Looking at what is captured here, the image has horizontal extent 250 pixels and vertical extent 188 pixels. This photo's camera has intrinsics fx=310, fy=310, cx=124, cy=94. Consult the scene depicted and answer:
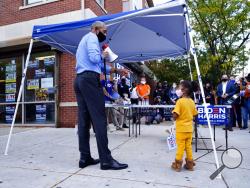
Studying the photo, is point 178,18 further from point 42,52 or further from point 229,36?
point 229,36

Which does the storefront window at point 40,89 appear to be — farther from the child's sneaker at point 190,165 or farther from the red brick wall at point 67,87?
the child's sneaker at point 190,165

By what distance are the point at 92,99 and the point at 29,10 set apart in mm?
8106

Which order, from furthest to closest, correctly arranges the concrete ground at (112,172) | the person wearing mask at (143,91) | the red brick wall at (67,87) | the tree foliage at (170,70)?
the tree foliage at (170,70)
the person wearing mask at (143,91)
the red brick wall at (67,87)
the concrete ground at (112,172)

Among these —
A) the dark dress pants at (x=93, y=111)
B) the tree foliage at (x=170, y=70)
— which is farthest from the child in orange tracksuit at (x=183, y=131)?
the tree foliage at (x=170, y=70)

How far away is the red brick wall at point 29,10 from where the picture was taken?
1057 centimetres

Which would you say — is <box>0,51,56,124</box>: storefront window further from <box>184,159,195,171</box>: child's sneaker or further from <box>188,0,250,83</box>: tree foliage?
<box>188,0,250,83</box>: tree foliage

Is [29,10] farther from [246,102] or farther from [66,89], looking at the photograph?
[246,102]

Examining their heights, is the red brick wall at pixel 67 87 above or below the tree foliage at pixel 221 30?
below

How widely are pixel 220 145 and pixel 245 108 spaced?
4376 mm

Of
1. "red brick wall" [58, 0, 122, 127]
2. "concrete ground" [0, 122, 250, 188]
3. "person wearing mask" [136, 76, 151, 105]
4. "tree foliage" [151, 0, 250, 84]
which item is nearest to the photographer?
"concrete ground" [0, 122, 250, 188]

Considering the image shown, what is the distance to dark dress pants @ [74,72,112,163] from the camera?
449cm

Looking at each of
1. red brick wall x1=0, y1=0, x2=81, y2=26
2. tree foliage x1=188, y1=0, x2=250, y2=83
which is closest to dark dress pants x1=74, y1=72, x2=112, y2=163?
red brick wall x1=0, y1=0, x2=81, y2=26

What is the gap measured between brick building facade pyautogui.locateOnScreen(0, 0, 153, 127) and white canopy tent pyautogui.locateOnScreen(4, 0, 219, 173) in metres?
2.41

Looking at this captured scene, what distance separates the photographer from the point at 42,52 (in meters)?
11.2
